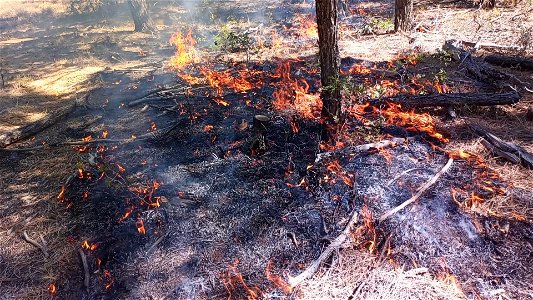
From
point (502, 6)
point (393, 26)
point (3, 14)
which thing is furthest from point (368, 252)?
point (3, 14)

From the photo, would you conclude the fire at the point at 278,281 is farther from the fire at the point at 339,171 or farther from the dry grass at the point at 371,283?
the fire at the point at 339,171

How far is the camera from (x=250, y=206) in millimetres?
4582

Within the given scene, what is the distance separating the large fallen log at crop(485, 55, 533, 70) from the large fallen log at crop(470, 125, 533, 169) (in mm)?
3732

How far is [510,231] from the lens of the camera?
3760 mm

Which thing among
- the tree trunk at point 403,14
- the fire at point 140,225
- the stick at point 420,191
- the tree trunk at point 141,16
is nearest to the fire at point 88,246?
the fire at point 140,225

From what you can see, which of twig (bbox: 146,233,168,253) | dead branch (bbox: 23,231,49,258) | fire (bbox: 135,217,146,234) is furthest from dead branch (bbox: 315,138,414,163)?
dead branch (bbox: 23,231,49,258)

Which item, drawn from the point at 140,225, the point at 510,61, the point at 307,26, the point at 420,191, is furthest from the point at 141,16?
the point at 420,191

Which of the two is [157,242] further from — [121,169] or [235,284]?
[121,169]

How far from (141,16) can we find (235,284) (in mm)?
15858

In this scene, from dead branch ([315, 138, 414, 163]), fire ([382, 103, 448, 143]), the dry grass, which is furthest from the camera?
fire ([382, 103, 448, 143])

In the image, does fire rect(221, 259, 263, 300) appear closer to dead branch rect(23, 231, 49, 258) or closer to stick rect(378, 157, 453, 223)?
stick rect(378, 157, 453, 223)

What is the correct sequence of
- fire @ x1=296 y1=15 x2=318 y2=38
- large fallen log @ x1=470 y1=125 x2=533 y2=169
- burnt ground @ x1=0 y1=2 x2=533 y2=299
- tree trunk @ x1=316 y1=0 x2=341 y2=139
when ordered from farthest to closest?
1. fire @ x1=296 y1=15 x2=318 y2=38
2. tree trunk @ x1=316 y1=0 x2=341 y2=139
3. large fallen log @ x1=470 y1=125 x2=533 y2=169
4. burnt ground @ x1=0 y1=2 x2=533 y2=299

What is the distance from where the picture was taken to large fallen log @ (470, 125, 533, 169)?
Answer: 459 cm

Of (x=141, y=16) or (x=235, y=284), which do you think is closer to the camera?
(x=235, y=284)
